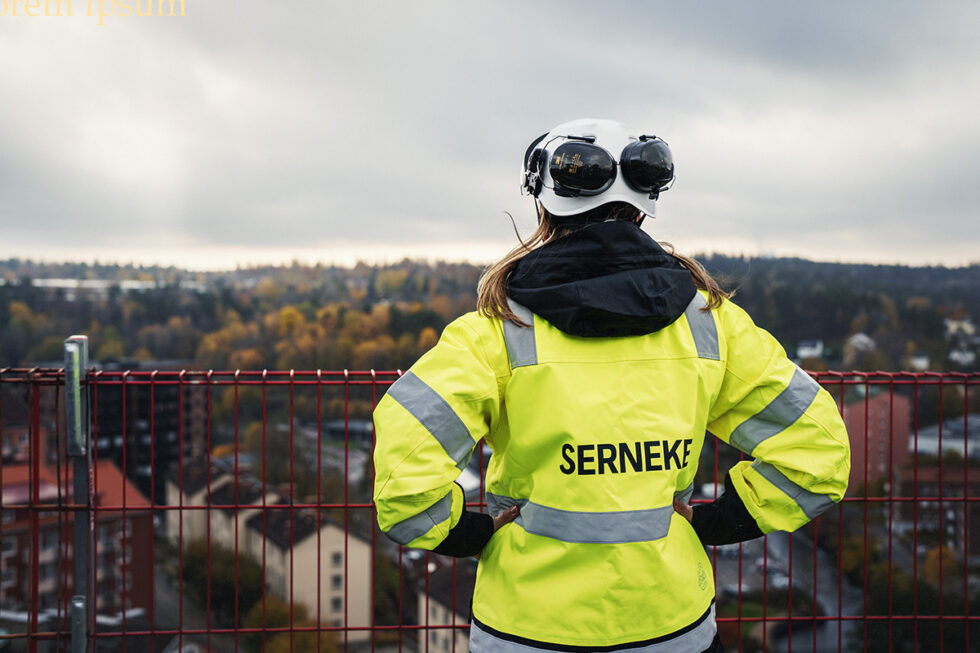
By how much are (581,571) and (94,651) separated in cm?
273

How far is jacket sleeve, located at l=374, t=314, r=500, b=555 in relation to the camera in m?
1.89

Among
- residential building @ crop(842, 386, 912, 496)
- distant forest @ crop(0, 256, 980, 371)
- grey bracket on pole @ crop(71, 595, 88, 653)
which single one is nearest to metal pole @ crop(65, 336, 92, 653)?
grey bracket on pole @ crop(71, 595, 88, 653)

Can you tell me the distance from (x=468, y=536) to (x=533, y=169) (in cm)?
104

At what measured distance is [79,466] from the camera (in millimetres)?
3406

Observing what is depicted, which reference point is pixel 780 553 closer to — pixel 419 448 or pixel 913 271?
pixel 913 271

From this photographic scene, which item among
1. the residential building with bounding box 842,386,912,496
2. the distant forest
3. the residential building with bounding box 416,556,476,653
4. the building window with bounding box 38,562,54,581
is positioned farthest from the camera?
the distant forest

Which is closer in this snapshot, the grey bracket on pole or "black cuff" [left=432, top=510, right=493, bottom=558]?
"black cuff" [left=432, top=510, right=493, bottom=558]

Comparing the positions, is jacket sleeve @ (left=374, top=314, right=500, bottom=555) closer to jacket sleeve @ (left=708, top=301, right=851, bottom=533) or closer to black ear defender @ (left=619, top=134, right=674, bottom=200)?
black ear defender @ (left=619, top=134, right=674, bottom=200)

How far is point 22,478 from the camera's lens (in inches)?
193

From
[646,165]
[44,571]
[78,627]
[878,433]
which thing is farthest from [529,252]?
[44,571]

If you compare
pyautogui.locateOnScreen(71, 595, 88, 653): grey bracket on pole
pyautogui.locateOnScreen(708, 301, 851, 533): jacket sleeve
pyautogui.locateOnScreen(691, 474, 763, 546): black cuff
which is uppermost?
pyautogui.locateOnScreen(708, 301, 851, 533): jacket sleeve

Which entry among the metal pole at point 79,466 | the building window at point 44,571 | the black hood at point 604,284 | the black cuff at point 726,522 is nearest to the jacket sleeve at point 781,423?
the black cuff at point 726,522

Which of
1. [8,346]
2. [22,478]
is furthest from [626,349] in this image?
[8,346]

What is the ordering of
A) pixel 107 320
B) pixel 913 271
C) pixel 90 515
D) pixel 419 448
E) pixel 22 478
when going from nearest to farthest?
pixel 419 448, pixel 90 515, pixel 22 478, pixel 913 271, pixel 107 320
